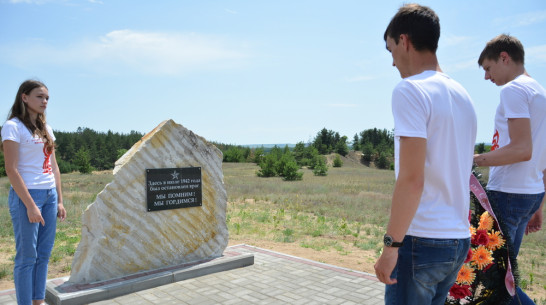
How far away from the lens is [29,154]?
3.58 meters

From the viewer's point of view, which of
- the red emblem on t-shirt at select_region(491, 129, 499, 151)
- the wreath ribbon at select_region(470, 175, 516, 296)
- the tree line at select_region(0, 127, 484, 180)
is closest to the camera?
the wreath ribbon at select_region(470, 175, 516, 296)

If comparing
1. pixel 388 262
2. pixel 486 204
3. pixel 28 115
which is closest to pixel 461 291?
pixel 486 204

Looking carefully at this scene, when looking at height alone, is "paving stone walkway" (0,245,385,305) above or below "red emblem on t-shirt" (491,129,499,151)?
below

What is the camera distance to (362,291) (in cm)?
475

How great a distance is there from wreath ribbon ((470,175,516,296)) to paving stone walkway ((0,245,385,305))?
6.16 feet

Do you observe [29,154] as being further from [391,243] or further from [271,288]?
[391,243]

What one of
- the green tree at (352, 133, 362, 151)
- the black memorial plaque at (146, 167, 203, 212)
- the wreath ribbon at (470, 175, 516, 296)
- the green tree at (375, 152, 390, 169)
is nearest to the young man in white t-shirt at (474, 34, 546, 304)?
the wreath ribbon at (470, 175, 516, 296)

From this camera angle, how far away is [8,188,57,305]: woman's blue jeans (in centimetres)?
353

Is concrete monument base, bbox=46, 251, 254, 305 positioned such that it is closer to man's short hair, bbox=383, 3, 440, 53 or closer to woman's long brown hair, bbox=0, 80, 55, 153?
woman's long brown hair, bbox=0, 80, 55, 153

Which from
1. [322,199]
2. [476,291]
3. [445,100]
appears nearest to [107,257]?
[476,291]

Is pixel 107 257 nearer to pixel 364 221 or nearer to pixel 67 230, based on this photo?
pixel 67 230

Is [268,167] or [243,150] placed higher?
[243,150]

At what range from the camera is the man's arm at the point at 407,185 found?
1.71 meters

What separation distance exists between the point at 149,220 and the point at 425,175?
13.3ft
